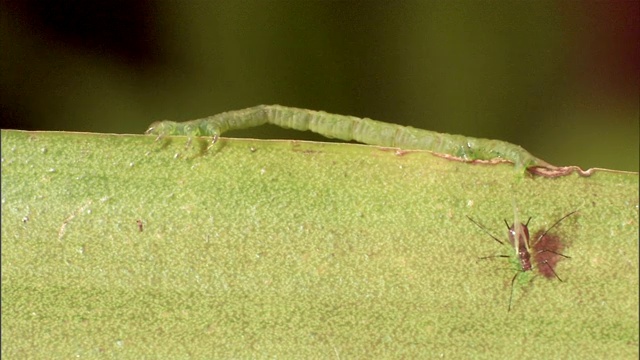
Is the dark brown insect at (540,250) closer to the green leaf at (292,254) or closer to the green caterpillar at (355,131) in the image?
the green leaf at (292,254)

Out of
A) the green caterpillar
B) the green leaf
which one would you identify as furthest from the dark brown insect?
the green caterpillar

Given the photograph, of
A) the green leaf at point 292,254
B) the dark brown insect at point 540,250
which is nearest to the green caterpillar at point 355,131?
the green leaf at point 292,254

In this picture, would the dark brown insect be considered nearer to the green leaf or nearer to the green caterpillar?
the green leaf

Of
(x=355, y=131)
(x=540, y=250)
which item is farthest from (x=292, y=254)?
(x=540, y=250)

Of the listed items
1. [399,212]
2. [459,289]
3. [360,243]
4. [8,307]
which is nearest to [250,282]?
[360,243]

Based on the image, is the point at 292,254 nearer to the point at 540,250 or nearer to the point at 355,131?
the point at 355,131

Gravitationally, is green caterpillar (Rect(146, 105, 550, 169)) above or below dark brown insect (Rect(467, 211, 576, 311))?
above

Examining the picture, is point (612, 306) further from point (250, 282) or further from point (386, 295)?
point (250, 282)
